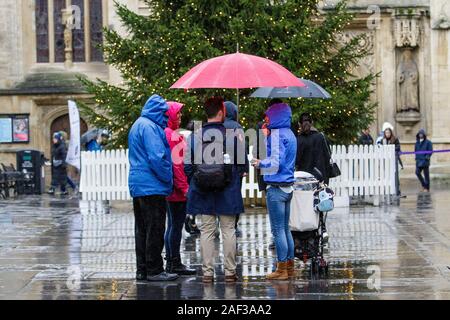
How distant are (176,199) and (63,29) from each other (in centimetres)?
2703

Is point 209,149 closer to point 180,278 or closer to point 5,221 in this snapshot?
point 180,278

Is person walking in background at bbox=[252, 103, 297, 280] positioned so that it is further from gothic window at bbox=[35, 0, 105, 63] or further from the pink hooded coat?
gothic window at bbox=[35, 0, 105, 63]

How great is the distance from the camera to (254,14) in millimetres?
23984

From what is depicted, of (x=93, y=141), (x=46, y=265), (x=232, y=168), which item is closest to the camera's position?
(x=232, y=168)

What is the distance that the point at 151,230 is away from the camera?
43.0 feet

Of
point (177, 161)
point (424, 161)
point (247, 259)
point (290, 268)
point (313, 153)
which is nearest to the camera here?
point (290, 268)

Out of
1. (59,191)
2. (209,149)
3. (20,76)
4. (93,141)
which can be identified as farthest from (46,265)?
(20,76)

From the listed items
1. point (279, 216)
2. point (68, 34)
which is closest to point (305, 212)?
point (279, 216)

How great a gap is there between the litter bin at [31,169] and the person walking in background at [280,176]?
2112 cm

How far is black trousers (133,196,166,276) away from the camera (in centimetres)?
1299

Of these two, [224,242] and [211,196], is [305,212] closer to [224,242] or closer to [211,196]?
[224,242]

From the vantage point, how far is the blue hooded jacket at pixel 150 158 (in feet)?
42.0
